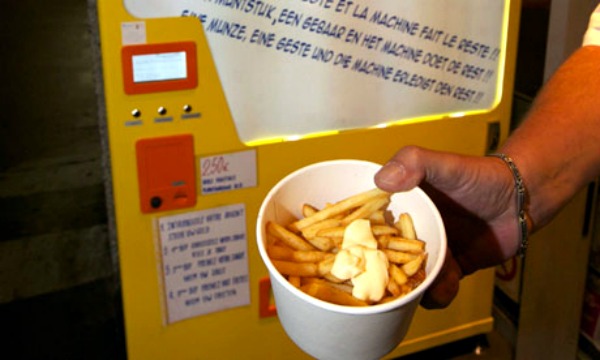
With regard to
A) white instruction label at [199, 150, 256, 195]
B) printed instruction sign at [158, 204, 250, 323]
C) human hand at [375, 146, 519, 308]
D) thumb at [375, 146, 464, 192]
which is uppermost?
thumb at [375, 146, 464, 192]

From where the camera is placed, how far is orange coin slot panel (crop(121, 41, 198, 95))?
66.5 inches

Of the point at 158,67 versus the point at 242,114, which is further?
the point at 242,114

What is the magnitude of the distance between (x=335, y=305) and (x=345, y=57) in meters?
1.05

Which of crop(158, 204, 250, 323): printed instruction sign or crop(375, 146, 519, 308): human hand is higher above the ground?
crop(375, 146, 519, 308): human hand

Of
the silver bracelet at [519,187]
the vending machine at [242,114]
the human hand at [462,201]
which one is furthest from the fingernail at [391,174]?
the vending machine at [242,114]

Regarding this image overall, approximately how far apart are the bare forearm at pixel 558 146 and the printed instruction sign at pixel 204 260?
0.83 metres

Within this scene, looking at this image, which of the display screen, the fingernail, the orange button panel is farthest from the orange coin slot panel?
the fingernail

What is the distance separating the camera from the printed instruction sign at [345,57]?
5.82 ft

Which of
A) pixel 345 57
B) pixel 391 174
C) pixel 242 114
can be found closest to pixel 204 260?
pixel 242 114

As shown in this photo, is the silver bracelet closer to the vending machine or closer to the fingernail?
the fingernail

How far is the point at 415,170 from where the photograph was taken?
1128 millimetres

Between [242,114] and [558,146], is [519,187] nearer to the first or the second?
[558,146]

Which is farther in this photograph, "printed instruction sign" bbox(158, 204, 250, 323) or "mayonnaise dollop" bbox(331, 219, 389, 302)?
"printed instruction sign" bbox(158, 204, 250, 323)

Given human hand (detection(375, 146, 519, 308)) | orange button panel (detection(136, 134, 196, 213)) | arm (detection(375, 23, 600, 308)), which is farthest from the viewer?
orange button panel (detection(136, 134, 196, 213))
